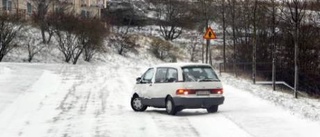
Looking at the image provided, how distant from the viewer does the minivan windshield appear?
1855 cm

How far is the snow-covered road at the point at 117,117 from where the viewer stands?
48.2ft

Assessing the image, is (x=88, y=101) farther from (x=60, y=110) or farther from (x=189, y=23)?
(x=189, y=23)

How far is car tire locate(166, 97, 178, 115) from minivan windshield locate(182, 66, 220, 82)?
788mm

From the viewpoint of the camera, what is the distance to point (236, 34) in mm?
55938

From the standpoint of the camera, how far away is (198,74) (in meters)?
18.8

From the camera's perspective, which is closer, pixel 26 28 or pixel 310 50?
pixel 310 50

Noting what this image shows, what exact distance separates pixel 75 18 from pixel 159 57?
49.1 feet

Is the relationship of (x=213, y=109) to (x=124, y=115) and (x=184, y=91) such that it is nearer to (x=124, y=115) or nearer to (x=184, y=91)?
(x=184, y=91)

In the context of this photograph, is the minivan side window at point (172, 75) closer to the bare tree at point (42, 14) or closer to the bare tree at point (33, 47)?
the bare tree at point (33, 47)

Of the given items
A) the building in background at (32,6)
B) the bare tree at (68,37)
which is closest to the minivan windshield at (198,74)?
the bare tree at (68,37)

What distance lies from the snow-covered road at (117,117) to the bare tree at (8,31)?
74.0 feet

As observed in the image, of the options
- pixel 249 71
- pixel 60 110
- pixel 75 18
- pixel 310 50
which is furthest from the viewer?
pixel 75 18

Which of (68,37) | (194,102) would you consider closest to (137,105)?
(194,102)

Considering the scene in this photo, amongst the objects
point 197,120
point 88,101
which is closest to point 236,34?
point 88,101
